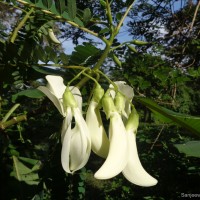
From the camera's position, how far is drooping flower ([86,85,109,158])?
0.49 meters

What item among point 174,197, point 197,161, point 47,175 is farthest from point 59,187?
point 174,197

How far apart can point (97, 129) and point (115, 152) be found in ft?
0.19

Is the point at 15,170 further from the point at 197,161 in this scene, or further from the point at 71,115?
the point at 197,161

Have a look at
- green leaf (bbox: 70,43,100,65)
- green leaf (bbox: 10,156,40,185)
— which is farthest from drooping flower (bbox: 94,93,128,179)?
green leaf (bbox: 10,156,40,185)

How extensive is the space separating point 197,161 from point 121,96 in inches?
64.5

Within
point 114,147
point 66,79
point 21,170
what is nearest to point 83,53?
point 66,79

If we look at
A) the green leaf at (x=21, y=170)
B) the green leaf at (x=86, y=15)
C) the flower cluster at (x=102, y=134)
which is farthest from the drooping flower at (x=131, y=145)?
the green leaf at (x=21, y=170)

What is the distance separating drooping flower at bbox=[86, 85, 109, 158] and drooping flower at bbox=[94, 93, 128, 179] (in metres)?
0.01

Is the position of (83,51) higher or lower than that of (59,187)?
higher

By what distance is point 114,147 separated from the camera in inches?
18.1

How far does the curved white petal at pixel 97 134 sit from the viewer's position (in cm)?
49

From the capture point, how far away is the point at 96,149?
1.59 feet

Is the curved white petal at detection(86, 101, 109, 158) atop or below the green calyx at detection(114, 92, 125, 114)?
below

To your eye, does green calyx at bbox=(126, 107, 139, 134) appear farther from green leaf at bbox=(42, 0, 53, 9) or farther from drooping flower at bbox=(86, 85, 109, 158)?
green leaf at bbox=(42, 0, 53, 9)
